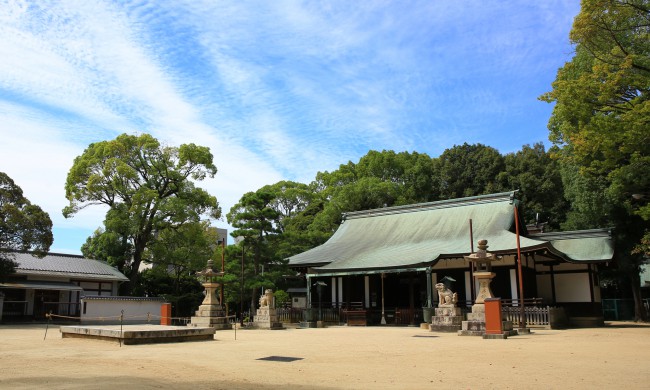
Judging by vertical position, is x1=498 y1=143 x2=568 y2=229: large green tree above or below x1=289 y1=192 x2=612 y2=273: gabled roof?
above

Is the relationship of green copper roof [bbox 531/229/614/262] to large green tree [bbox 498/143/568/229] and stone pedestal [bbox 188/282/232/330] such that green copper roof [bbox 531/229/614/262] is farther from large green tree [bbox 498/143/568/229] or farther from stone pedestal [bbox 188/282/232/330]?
stone pedestal [bbox 188/282/232/330]

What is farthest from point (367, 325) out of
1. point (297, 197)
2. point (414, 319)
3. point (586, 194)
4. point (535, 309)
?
point (297, 197)

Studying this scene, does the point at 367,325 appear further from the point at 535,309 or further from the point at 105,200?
the point at 105,200

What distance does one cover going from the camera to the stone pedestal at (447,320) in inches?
689

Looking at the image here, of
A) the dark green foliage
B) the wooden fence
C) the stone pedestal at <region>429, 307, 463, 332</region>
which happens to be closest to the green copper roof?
the wooden fence

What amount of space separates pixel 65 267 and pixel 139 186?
674 centimetres

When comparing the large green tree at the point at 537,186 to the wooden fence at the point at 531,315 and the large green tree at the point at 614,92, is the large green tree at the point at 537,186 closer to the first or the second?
the wooden fence at the point at 531,315

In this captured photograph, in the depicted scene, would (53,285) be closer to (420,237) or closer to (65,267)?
(65,267)

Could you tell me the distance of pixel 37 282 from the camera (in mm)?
28875

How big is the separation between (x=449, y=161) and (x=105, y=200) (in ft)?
95.6

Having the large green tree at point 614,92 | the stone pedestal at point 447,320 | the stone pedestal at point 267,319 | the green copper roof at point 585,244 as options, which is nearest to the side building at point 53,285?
the stone pedestal at point 267,319

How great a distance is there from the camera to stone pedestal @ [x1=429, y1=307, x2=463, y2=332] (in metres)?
17.5

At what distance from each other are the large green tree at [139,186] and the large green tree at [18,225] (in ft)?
A: 17.5

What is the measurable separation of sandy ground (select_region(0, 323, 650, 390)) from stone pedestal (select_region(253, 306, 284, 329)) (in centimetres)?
865
